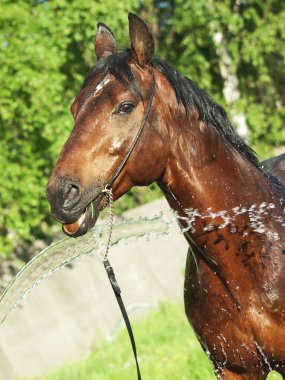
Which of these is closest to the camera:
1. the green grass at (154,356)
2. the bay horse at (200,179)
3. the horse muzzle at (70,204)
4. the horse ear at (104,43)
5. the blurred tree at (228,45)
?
the horse muzzle at (70,204)

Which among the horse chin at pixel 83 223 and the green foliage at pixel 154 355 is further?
the green foliage at pixel 154 355

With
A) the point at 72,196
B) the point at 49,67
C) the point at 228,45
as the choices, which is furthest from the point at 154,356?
the point at 228,45

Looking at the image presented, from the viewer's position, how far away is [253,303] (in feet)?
9.48

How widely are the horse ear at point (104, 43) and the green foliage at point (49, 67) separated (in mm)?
4575

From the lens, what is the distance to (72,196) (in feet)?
8.41

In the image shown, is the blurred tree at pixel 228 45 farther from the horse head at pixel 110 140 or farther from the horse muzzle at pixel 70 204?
the horse muzzle at pixel 70 204

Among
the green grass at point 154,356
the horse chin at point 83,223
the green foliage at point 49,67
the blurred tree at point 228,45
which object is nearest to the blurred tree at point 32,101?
the green foliage at point 49,67

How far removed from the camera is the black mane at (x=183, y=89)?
2777 millimetres

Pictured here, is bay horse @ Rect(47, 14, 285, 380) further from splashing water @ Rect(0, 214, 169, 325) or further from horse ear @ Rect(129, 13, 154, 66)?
splashing water @ Rect(0, 214, 169, 325)

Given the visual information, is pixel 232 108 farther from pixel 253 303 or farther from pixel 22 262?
pixel 253 303

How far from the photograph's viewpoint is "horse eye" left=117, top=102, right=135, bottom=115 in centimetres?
272

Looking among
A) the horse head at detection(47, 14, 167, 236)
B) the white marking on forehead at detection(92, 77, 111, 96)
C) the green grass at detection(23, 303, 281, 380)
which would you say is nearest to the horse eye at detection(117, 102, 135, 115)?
the horse head at detection(47, 14, 167, 236)

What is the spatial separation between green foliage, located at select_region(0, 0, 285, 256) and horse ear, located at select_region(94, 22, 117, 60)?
458cm

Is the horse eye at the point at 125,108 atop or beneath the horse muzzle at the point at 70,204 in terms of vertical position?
atop
